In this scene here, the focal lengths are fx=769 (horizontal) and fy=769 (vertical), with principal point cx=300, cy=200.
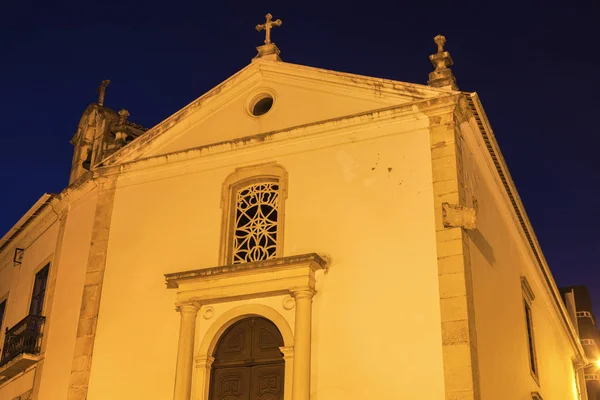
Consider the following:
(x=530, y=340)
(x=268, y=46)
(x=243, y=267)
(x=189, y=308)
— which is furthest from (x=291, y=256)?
(x=530, y=340)

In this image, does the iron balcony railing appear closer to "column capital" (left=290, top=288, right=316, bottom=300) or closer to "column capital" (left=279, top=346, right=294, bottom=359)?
"column capital" (left=279, top=346, right=294, bottom=359)

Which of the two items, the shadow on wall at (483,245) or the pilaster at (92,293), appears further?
the pilaster at (92,293)

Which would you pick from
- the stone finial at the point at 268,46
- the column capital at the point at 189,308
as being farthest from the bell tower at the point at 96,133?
the column capital at the point at 189,308

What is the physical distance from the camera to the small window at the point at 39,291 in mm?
15227

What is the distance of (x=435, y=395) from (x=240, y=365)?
3.01 metres

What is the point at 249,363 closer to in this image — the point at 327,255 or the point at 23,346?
the point at 327,255

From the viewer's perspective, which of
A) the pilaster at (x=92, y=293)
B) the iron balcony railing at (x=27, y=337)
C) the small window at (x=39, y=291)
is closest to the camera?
the pilaster at (x=92, y=293)

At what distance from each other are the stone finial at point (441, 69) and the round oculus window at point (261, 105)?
283 cm

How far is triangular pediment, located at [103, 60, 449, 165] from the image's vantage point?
471 inches

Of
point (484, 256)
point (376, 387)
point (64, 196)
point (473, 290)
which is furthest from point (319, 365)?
point (64, 196)

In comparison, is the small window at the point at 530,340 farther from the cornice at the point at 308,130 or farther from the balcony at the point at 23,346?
the balcony at the point at 23,346

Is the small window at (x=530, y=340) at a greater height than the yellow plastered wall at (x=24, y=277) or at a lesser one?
lesser

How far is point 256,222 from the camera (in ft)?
39.6

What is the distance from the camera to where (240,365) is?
1120 centimetres
